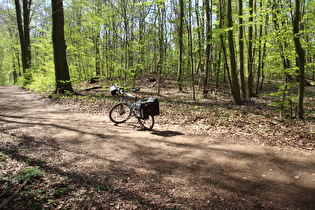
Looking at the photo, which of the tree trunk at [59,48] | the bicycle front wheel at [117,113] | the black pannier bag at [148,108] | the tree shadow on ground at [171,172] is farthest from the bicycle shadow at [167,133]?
the tree trunk at [59,48]

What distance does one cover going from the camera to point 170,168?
146 inches

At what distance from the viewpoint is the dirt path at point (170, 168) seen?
2758 mm

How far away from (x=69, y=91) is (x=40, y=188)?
10.3m

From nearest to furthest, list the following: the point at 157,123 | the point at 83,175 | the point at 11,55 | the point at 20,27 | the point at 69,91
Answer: the point at 83,175 → the point at 157,123 → the point at 69,91 → the point at 20,27 → the point at 11,55

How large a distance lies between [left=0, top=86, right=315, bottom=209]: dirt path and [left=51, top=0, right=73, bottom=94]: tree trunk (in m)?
6.70

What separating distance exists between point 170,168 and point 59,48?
37.3 ft

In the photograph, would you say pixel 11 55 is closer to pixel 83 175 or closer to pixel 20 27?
pixel 20 27

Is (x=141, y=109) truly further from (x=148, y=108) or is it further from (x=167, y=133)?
(x=167, y=133)

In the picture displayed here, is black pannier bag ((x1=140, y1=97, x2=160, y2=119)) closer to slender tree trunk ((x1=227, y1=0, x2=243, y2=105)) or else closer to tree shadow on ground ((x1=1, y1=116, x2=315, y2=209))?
tree shadow on ground ((x1=1, y1=116, x2=315, y2=209))

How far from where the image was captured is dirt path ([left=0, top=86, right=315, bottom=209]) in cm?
276

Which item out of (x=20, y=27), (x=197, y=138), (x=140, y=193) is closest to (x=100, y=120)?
(x=197, y=138)

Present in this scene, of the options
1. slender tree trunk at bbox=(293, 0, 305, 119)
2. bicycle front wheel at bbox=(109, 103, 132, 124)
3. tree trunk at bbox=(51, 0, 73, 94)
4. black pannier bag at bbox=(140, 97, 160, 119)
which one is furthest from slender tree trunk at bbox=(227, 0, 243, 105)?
tree trunk at bbox=(51, 0, 73, 94)

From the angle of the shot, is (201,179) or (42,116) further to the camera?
(42,116)

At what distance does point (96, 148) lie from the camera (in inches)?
178
